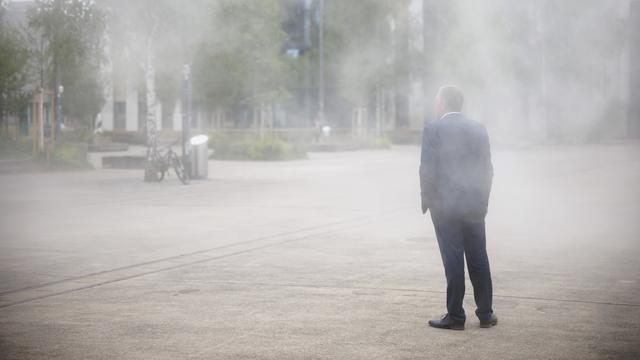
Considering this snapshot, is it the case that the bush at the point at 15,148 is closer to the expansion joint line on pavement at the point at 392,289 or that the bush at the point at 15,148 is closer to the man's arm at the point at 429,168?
the expansion joint line on pavement at the point at 392,289

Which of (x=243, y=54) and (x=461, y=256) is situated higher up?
(x=243, y=54)

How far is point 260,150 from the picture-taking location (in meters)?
32.4

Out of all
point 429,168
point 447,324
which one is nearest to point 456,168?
point 429,168

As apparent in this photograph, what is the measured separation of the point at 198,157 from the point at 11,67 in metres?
13.2

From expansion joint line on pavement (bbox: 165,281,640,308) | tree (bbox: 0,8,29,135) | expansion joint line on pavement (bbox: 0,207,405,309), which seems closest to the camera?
expansion joint line on pavement (bbox: 165,281,640,308)

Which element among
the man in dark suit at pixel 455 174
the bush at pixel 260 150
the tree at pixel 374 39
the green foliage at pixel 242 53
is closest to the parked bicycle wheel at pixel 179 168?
the green foliage at pixel 242 53

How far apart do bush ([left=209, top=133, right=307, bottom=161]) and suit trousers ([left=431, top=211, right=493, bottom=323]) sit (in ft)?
86.6

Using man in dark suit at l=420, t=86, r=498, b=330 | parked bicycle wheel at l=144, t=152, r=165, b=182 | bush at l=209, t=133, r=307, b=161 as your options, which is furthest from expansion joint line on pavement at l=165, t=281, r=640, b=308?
bush at l=209, t=133, r=307, b=161

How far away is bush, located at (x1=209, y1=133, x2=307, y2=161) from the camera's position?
106 ft

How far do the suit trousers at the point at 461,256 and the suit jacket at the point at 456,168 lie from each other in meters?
0.08

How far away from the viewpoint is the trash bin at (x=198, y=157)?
20656mm

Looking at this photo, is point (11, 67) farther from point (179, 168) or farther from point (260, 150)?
point (179, 168)

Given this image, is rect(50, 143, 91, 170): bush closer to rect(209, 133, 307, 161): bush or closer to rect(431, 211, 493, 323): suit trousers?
rect(209, 133, 307, 161): bush

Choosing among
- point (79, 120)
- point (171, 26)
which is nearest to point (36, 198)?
point (171, 26)
